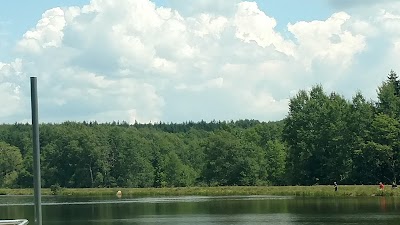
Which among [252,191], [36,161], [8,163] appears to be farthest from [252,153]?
[36,161]

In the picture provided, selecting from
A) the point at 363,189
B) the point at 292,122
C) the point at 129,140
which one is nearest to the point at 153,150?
the point at 129,140

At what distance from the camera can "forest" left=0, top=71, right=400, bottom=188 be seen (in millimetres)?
94188

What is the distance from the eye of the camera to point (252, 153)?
384ft

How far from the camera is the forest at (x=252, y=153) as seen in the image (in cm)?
9419

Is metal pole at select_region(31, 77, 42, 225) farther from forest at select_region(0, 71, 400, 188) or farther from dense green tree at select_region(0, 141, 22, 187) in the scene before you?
dense green tree at select_region(0, 141, 22, 187)

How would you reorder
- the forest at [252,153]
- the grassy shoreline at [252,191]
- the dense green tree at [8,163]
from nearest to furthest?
the grassy shoreline at [252,191] < the forest at [252,153] < the dense green tree at [8,163]

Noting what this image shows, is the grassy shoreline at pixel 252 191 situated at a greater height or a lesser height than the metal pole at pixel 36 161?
lesser

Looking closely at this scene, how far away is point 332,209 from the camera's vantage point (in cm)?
5375

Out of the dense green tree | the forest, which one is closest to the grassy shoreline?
the forest

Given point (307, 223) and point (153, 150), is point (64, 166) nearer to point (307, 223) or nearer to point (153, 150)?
point (153, 150)

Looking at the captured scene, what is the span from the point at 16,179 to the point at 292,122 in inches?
2468

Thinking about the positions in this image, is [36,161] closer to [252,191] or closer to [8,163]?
[252,191]

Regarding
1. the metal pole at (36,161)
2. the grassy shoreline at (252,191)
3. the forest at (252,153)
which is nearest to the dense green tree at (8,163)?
the forest at (252,153)

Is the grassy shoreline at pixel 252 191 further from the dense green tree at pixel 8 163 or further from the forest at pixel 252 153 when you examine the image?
the dense green tree at pixel 8 163
